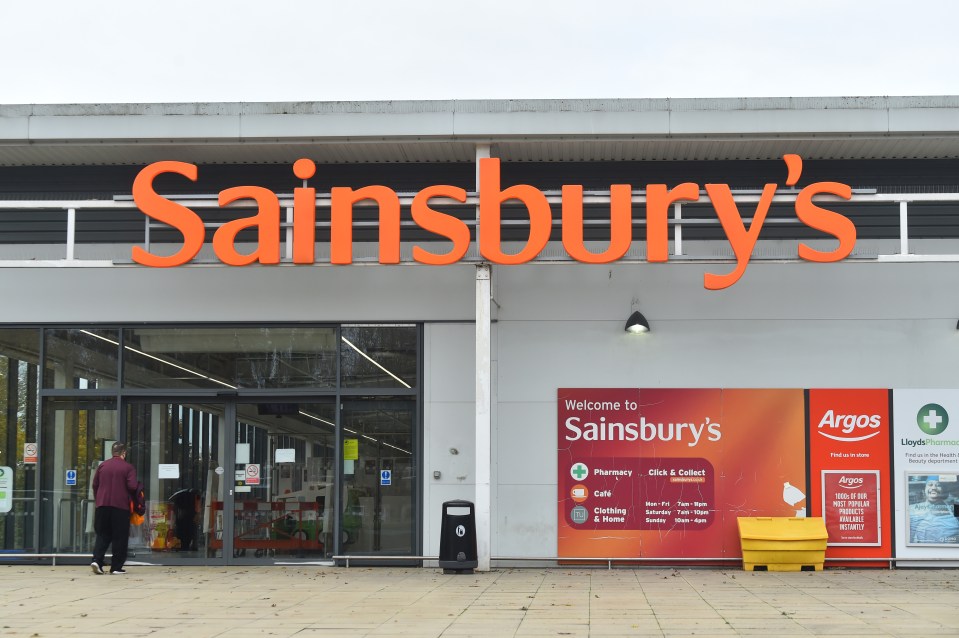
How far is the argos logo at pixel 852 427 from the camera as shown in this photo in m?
14.1

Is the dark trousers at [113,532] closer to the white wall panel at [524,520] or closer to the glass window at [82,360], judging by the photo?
the glass window at [82,360]

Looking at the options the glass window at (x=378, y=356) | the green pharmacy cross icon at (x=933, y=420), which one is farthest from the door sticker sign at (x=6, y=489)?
the green pharmacy cross icon at (x=933, y=420)

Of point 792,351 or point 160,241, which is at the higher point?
point 160,241

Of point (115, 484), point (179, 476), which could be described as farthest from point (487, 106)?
point (115, 484)

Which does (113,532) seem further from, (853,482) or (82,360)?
(853,482)

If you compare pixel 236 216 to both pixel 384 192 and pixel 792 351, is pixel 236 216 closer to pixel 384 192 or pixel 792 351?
pixel 384 192

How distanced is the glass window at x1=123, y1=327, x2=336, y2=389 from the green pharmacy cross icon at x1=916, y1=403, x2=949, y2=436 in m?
7.48

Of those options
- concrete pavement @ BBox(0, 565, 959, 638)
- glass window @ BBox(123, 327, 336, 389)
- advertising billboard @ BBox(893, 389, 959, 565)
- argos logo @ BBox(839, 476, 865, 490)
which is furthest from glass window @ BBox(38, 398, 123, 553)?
advertising billboard @ BBox(893, 389, 959, 565)

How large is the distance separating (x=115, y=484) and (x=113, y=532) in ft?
2.05

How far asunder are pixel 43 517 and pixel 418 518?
4894 millimetres

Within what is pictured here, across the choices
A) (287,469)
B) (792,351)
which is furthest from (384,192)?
(792,351)

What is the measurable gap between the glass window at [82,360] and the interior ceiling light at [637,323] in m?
6.63

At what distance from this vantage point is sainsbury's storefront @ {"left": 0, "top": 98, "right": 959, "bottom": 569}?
13.6 m

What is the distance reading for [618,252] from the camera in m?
13.1
